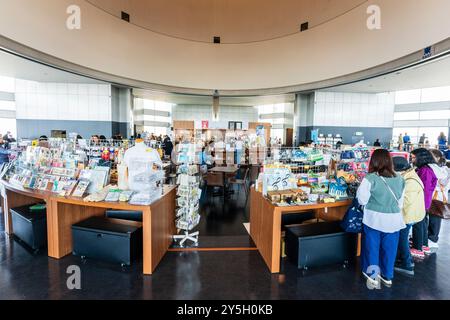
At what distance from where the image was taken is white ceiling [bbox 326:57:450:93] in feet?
26.4

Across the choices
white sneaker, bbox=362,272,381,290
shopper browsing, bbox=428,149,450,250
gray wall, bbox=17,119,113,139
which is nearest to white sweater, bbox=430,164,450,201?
shopper browsing, bbox=428,149,450,250

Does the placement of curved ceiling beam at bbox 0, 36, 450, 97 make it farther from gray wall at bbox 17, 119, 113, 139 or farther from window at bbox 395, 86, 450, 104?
window at bbox 395, 86, 450, 104

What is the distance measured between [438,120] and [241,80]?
11.1m

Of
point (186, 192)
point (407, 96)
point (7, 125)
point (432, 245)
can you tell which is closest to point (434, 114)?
point (407, 96)

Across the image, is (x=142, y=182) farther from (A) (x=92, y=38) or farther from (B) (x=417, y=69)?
(B) (x=417, y=69)

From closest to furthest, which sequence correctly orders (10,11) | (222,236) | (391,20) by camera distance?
1. (222,236)
2. (10,11)
3. (391,20)

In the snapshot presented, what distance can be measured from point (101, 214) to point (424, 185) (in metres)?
4.55

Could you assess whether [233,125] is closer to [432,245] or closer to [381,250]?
[432,245]

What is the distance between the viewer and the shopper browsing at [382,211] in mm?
2355

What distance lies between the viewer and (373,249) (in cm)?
255

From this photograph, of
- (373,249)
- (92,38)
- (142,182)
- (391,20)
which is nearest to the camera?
(373,249)

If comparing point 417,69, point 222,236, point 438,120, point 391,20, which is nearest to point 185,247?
point 222,236

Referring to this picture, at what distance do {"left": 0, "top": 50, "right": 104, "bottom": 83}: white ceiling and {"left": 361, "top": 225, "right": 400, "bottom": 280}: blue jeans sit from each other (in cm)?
1051

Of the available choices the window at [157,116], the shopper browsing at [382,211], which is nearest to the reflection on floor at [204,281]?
the shopper browsing at [382,211]
